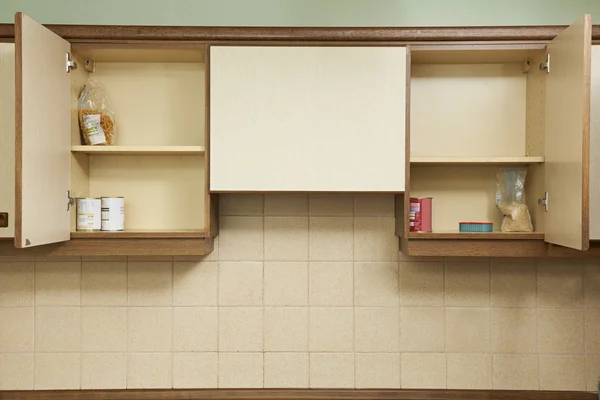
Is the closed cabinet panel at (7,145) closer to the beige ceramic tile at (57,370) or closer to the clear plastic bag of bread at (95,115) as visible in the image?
the clear plastic bag of bread at (95,115)

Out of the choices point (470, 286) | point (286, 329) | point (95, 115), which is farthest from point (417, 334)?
point (95, 115)

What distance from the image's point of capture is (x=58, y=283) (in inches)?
72.3

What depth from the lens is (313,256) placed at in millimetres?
1851

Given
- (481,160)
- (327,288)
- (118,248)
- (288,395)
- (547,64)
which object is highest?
(547,64)

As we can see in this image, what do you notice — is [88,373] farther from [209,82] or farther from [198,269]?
[209,82]

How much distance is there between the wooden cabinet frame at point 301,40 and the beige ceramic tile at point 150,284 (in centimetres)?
25

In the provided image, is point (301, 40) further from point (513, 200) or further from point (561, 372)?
point (561, 372)

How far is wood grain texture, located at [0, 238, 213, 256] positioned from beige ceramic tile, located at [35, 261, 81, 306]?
24 cm

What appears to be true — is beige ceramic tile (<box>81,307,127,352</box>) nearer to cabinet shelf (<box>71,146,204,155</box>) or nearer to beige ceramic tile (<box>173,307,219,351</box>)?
beige ceramic tile (<box>173,307,219,351</box>)

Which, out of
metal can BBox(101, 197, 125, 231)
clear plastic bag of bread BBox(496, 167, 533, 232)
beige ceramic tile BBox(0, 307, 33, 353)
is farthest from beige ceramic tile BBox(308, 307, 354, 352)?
beige ceramic tile BBox(0, 307, 33, 353)

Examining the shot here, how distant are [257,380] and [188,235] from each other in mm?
593

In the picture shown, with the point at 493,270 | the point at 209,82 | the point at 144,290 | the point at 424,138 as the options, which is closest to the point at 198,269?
the point at 144,290

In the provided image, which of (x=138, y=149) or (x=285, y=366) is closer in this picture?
(x=138, y=149)

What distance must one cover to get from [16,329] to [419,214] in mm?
1400
